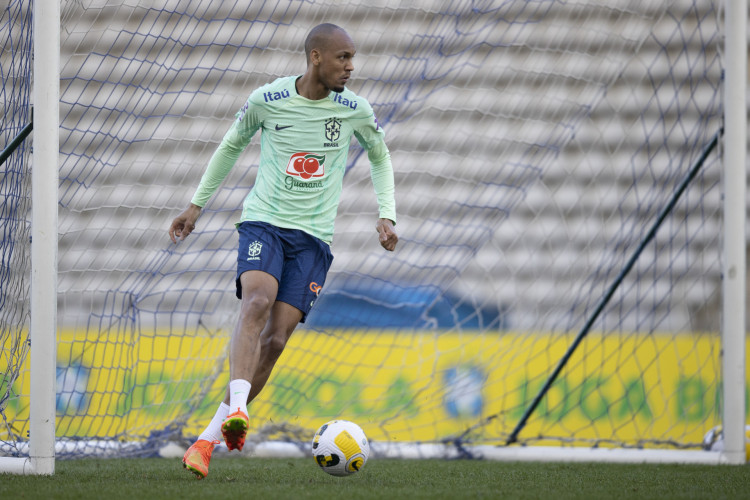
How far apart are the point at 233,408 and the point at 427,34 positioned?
296 centimetres

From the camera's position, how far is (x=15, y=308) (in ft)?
13.5

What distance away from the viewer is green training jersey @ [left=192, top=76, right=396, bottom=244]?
12.4ft

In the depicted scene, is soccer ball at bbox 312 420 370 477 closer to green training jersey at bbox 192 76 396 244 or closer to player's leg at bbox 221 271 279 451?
player's leg at bbox 221 271 279 451

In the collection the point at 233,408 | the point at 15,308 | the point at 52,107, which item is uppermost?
the point at 52,107

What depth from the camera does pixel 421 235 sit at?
7523 mm

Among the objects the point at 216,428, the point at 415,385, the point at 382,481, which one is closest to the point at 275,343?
the point at 216,428

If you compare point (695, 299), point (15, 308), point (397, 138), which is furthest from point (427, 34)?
point (695, 299)

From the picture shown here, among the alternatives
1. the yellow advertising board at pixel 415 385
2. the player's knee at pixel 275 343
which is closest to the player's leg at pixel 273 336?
the player's knee at pixel 275 343

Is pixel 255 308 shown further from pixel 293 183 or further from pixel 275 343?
pixel 293 183

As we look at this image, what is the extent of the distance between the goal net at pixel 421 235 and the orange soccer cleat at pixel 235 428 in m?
1.20

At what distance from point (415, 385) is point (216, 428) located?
8.65ft

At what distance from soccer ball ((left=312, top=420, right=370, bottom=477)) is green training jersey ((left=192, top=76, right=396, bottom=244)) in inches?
32.4

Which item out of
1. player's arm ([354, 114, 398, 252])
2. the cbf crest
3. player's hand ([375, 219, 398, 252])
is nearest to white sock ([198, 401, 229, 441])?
player's hand ([375, 219, 398, 252])

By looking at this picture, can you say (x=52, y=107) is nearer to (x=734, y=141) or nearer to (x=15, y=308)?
(x=15, y=308)
